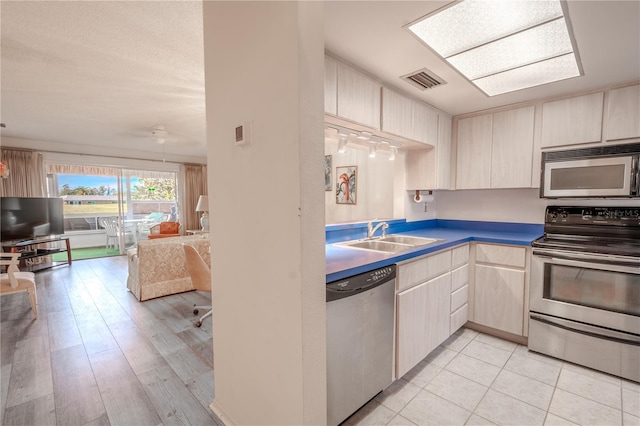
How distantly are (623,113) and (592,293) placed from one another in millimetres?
1479

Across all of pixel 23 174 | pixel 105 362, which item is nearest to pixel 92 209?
pixel 23 174

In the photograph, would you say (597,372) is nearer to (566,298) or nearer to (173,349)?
(566,298)

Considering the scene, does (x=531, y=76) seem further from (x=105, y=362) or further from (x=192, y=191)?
(x=192, y=191)

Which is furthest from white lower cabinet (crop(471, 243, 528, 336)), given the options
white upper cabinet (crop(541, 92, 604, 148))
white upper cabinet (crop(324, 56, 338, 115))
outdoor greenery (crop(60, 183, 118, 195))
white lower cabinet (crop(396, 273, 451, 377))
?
outdoor greenery (crop(60, 183, 118, 195))

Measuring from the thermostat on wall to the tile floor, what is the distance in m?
1.62

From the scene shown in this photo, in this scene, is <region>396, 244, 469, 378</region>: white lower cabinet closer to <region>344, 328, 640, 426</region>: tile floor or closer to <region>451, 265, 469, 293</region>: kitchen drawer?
<region>451, 265, 469, 293</region>: kitchen drawer

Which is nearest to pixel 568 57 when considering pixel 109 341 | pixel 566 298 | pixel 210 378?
pixel 566 298

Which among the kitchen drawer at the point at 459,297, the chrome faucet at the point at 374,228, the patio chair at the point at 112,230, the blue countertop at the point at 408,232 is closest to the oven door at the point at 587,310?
the blue countertop at the point at 408,232

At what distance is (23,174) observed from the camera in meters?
4.88

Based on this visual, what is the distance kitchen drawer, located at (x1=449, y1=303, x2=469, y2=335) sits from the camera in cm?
233

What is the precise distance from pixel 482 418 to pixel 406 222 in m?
1.81

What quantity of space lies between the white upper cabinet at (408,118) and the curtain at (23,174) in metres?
6.38

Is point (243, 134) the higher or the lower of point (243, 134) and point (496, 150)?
the lower

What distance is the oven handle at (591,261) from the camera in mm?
1862
